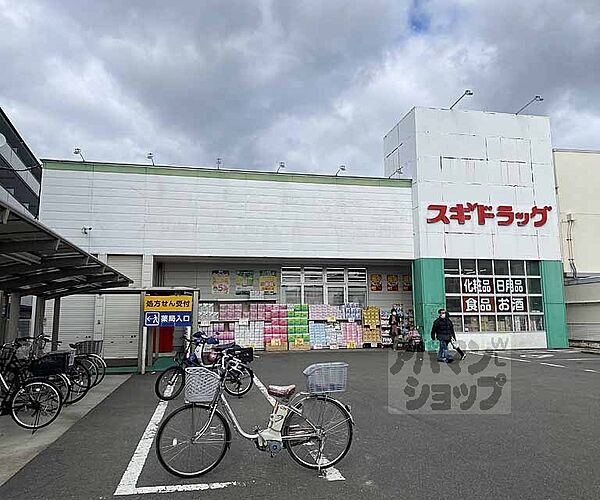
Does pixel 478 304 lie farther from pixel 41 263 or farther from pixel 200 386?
pixel 200 386

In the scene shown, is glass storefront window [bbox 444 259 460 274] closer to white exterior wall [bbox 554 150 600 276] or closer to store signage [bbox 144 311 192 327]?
white exterior wall [bbox 554 150 600 276]

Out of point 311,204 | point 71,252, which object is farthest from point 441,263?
point 71,252

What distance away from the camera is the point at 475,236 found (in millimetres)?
17656

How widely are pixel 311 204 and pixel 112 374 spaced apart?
8328mm

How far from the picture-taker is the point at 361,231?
56.4 ft

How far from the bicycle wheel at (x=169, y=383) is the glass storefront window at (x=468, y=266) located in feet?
38.2

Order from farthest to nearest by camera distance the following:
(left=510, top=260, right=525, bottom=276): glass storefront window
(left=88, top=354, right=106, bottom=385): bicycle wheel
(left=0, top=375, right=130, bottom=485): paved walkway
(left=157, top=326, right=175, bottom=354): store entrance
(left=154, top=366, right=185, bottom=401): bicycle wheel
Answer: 1. (left=510, top=260, right=525, bottom=276): glass storefront window
2. (left=157, top=326, right=175, bottom=354): store entrance
3. (left=88, top=354, right=106, bottom=385): bicycle wheel
4. (left=154, top=366, right=185, bottom=401): bicycle wheel
5. (left=0, top=375, right=130, bottom=485): paved walkway

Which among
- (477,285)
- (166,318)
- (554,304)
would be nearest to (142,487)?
(166,318)

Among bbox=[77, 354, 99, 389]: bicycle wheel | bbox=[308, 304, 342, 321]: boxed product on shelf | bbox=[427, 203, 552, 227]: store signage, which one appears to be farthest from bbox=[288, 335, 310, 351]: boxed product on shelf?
bbox=[77, 354, 99, 389]: bicycle wheel

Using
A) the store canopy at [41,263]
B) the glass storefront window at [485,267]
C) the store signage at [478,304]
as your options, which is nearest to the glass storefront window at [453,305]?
the store signage at [478,304]

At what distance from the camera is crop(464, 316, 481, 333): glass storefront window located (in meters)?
17.4

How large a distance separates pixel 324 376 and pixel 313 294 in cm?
1370

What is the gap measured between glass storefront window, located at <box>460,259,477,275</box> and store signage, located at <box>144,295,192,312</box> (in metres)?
9.91

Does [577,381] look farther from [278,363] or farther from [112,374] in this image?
[112,374]
